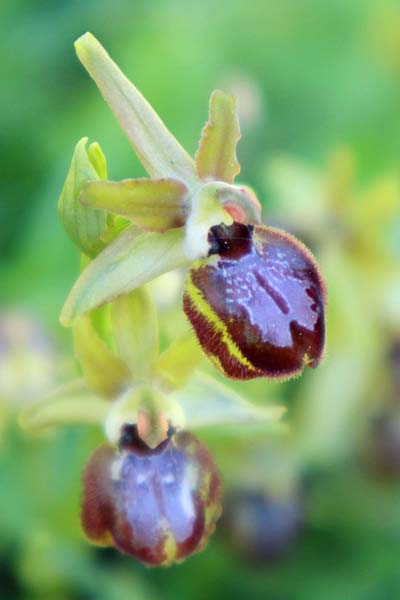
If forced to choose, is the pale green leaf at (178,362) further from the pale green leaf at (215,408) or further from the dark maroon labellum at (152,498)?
the dark maroon labellum at (152,498)

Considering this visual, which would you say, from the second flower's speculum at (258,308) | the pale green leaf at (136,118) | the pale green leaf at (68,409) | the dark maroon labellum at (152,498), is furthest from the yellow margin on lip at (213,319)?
the pale green leaf at (68,409)

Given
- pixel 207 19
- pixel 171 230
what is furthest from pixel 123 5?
pixel 171 230

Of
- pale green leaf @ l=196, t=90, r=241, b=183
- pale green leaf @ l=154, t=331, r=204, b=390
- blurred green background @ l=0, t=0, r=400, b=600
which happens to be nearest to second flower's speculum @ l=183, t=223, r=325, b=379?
pale green leaf @ l=196, t=90, r=241, b=183

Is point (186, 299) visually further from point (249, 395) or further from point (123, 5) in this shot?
point (123, 5)

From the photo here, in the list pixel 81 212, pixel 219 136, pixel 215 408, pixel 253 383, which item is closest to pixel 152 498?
pixel 215 408

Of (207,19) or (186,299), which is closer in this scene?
(186,299)
